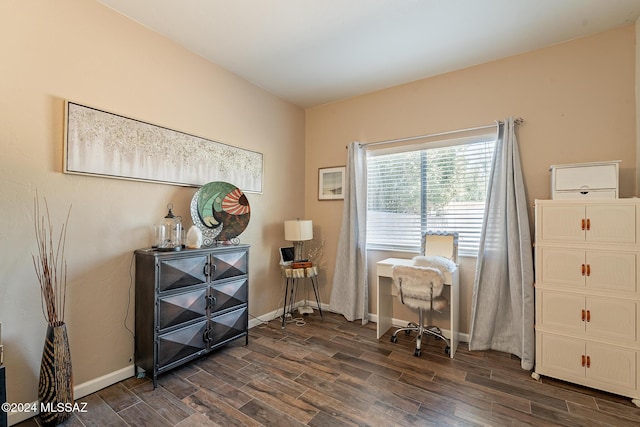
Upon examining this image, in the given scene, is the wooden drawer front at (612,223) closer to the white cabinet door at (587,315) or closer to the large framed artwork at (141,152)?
the white cabinet door at (587,315)

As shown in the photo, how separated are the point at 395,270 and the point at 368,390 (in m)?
1.08

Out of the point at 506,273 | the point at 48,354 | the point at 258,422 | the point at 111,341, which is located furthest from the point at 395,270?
the point at 48,354

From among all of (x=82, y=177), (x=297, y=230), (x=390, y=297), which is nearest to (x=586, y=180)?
(x=390, y=297)

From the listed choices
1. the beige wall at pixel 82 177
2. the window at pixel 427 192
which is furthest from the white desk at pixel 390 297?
the beige wall at pixel 82 177

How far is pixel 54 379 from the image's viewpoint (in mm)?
1772

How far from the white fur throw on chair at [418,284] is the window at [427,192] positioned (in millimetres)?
660

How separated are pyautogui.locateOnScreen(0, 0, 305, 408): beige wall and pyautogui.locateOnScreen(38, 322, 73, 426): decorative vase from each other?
0.64 ft

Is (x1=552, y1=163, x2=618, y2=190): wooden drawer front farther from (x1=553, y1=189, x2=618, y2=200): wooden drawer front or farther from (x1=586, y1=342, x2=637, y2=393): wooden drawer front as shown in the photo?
(x1=586, y1=342, x2=637, y2=393): wooden drawer front

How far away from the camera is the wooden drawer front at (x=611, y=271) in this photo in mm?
2053

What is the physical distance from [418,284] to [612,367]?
1.40 meters

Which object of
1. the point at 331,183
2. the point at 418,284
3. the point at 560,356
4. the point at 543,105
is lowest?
the point at 560,356

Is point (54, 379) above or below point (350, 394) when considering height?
above

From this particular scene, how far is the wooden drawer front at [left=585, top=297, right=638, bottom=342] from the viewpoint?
2042mm

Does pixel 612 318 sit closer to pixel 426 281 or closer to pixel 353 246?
pixel 426 281
